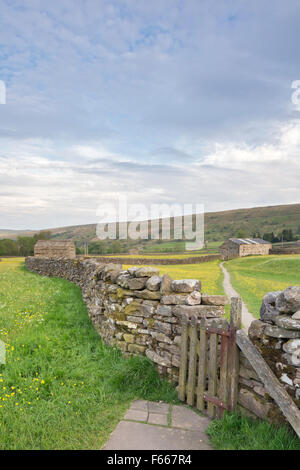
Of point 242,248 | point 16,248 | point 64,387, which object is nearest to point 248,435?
point 64,387

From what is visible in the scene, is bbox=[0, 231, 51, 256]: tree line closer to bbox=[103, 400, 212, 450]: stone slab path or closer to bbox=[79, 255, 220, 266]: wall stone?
bbox=[79, 255, 220, 266]: wall stone

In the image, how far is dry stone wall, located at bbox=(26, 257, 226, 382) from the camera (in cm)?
573

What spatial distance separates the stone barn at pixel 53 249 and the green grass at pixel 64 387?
29.7 m

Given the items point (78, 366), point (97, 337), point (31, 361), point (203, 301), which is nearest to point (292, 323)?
point (203, 301)

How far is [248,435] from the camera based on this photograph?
4094 mm

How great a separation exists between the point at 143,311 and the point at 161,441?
105 inches

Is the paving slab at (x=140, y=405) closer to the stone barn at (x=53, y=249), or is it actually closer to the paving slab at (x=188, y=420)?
the paving slab at (x=188, y=420)

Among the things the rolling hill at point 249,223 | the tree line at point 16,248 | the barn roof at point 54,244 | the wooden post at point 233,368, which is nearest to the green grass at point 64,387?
the wooden post at point 233,368

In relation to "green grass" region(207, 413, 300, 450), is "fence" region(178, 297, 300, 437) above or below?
above

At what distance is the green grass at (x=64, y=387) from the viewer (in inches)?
174

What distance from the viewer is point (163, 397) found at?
5.44 m

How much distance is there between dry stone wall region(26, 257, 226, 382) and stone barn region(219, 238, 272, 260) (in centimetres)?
5336

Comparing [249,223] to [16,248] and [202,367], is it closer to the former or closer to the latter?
[16,248]
